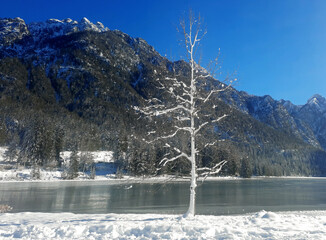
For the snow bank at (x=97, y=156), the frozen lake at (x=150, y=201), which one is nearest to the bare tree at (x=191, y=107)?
the frozen lake at (x=150, y=201)

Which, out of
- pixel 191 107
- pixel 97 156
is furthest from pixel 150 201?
pixel 97 156

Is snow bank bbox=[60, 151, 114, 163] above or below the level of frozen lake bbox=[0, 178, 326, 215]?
above

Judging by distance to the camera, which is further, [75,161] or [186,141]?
[75,161]

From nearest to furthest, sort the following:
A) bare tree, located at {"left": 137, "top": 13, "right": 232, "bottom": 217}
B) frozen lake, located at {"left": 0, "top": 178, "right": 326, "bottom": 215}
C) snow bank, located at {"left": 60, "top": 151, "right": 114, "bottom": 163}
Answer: bare tree, located at {"left": 137, "top": 13, "right": 232, "bottom": 217} → frozen lake, located at {"left": 0, "top": 178, "right": 326, "bottom": 215} → snow bank, located at {"left": 60, "top": 151, "right": 114, "bottom": 163}

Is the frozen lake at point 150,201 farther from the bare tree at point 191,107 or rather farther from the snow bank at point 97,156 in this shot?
the snow bank at point 97,156

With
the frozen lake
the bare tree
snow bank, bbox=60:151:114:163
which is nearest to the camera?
the bare tree

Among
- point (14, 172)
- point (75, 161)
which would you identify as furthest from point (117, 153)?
point (14, 172)

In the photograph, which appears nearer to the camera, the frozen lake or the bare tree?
the bare tree

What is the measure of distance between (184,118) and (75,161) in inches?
3181

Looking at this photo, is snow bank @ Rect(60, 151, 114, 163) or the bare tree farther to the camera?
snow bank @ Rect(60, 151, 114, 163)

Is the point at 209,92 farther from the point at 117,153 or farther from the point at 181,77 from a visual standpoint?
the point at 117,153

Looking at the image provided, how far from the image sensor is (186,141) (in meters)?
17.3

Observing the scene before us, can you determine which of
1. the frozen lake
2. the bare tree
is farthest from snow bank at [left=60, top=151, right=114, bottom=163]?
the bare tree

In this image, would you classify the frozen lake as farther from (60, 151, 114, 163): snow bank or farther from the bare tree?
(60, 151, 114, 163): snow bank
